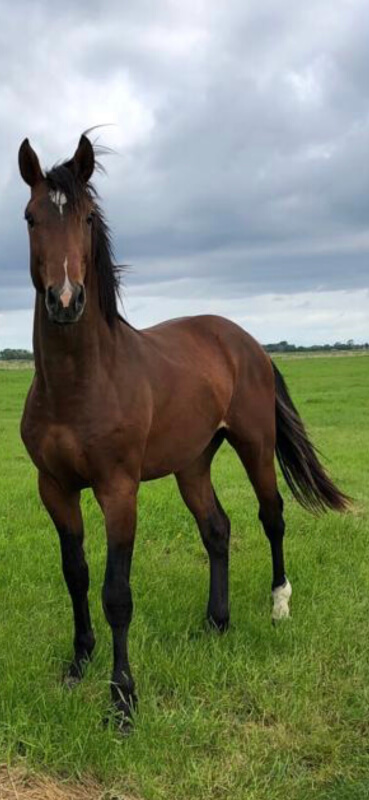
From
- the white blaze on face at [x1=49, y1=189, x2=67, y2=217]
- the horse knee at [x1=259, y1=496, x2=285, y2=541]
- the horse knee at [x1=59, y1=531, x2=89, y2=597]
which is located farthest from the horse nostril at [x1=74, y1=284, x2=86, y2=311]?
the horse knee at [x1=259, y1=496, x2=285, y2=541]

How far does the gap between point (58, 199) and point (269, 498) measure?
8.94 ft

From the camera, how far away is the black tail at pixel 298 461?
217 inches

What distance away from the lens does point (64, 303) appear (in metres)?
2.93

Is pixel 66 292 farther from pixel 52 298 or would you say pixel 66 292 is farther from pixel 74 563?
pixel 74 563

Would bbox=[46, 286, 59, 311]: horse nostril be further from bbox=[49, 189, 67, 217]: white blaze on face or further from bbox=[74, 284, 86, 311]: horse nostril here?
bbox=[49, 189, 67, 217]: white blaze on face

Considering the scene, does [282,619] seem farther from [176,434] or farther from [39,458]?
[39,458]

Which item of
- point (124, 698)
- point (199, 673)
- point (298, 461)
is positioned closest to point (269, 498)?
point (298, 461)

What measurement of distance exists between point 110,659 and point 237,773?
1148 mm

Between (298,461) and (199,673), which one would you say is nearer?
(199,673)

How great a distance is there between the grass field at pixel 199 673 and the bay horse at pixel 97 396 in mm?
230

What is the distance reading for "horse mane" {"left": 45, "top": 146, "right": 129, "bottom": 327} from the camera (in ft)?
10.6

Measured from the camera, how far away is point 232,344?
5.10m

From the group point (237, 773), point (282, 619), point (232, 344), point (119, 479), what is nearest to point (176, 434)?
point (119, 479)

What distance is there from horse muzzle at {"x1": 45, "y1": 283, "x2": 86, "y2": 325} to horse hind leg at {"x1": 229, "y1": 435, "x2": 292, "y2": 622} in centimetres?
223
